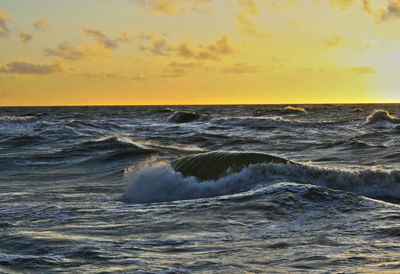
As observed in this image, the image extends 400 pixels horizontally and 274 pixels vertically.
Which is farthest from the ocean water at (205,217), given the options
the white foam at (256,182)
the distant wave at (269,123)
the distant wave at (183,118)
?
the distant wave at (183,118)

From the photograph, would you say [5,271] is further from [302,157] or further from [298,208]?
[302,157]

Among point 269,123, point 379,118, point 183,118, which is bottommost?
point 269,123

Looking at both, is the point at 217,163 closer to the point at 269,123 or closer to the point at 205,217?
the point at 205,217

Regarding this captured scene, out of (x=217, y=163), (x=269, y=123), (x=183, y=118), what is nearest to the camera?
(x=217, y=163)

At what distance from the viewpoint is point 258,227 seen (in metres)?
5.07

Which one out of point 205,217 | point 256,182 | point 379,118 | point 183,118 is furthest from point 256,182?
point 183,118

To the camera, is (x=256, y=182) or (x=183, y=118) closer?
(x=256, y=182)

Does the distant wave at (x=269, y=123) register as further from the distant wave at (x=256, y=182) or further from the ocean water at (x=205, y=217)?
the distant wave at (x=256, y=182)

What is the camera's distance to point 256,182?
26.0 ft

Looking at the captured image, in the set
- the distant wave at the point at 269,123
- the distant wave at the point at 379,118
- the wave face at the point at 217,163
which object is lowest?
the wave face at the point at 217,163

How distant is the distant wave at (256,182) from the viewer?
7.50 meters

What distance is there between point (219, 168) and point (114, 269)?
474 centimetres

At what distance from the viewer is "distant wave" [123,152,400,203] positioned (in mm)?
7496

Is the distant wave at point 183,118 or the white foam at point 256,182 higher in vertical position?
the distant wave at point 183,118
